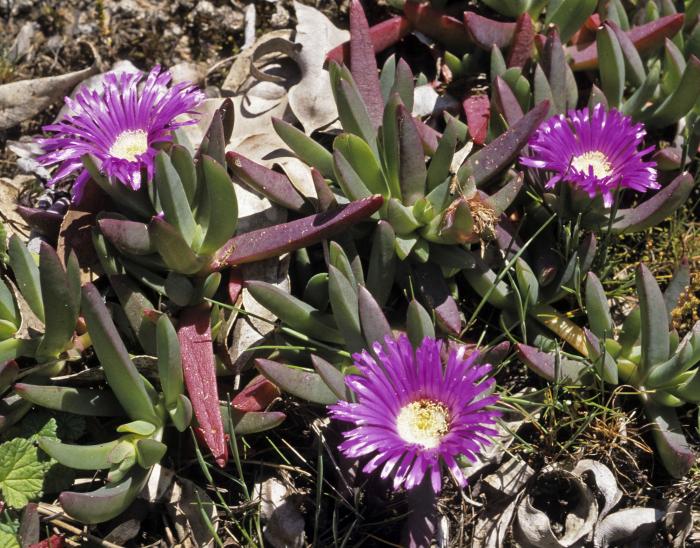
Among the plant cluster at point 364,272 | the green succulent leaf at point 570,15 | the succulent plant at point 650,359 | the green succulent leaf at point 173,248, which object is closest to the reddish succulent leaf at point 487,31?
the plant cluster at point 364,272

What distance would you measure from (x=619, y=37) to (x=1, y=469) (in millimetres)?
1913

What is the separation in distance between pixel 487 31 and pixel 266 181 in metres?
0.79

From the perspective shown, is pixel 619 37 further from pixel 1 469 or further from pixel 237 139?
pixel 1 469

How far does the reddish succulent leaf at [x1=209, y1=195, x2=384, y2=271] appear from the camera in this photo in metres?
1.88

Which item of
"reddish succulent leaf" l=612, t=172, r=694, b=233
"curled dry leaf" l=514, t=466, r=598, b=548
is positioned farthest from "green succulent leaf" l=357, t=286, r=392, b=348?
"reddish succulent leaf" l=612, t=172, r=694, b=233

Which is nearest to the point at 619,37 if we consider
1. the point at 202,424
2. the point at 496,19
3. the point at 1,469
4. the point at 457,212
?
the point at 496,19

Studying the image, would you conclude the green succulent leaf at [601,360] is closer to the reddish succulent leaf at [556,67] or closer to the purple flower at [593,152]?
the purple flower at [593,152]

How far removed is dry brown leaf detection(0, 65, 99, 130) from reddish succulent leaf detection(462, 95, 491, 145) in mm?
1183

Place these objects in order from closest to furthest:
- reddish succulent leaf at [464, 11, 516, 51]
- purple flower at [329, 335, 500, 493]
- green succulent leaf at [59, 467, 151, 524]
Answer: purple flower at [329, 335, 500, 493]
green succulent leaf at [59, 467, 151, 524]
reddish succulent leaf at [464, 11, 516, 51]

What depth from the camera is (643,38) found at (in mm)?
2316

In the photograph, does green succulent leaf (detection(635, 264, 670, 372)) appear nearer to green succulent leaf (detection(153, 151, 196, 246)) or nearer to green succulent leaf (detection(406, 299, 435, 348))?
green succulent leaf (detection(406, 299, 435, 348))

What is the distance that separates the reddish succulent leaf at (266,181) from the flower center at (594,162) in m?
0.71

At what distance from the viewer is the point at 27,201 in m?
2.29

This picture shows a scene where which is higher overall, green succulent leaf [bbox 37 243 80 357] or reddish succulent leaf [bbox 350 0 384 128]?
reddish succulent leaf [bbox 350 0 384 128]
